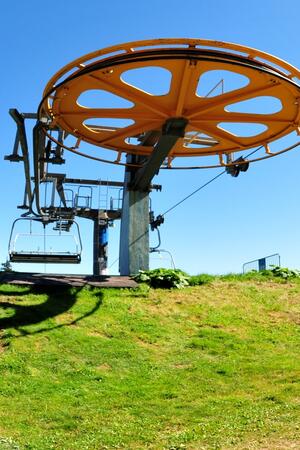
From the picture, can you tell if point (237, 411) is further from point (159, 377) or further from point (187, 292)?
point (187, 292)

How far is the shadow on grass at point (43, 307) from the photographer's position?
9758mm

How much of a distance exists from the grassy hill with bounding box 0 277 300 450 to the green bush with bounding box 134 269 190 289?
37cm

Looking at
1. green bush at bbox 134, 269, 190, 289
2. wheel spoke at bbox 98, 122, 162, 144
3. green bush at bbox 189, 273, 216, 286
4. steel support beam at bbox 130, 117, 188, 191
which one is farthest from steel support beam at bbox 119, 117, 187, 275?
wheel spoke at bbox 98, 122, 162, 144

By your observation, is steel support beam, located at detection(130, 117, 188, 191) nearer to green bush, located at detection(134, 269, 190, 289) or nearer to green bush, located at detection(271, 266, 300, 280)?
green bush, located at detection(134, 269, 190, 289)

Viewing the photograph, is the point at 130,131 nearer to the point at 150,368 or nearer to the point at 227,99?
the point at 227,99

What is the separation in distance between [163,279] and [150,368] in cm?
454

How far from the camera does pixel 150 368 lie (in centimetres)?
864

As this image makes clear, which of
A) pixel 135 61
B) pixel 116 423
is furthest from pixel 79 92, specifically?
pixel 116 423

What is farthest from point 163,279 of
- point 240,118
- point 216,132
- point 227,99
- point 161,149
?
point 227,99

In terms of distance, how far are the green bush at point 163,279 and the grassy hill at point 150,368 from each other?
0.37 meters

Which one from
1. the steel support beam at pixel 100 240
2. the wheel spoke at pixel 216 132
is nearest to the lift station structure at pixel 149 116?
the wheel spoke at pixel 216 132

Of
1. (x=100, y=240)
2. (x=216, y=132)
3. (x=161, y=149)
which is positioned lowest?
(x=100, y=240)

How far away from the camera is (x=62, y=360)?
857 centimetres

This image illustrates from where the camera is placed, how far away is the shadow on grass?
9758 millimetres
